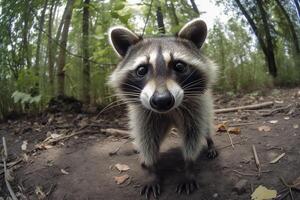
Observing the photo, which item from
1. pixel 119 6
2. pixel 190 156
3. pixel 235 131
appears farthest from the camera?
pixel 119 6

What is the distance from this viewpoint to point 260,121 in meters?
4.19

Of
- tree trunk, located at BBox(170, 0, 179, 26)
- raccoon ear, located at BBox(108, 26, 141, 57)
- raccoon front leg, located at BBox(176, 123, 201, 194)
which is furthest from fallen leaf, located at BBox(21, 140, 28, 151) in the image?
tree trunk, located at BBox(170, 0, 179, 26)

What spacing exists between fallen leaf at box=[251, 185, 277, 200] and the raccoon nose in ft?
2.80

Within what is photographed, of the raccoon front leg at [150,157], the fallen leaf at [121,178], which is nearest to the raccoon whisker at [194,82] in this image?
the raccoon front leg at [150,157]

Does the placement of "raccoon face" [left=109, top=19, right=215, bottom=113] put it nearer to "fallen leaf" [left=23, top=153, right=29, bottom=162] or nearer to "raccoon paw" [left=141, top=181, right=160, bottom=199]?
"raccoon paw" [left=141, top=181, right=160, bottom=199]

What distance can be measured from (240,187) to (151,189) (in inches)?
25.8

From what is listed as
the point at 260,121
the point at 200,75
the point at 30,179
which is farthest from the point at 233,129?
the point at 30,179

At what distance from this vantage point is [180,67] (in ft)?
9.25

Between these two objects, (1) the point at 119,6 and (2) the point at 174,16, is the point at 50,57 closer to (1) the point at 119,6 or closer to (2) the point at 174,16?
(1) the point at 119,6

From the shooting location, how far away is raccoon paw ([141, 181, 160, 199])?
9.61ft

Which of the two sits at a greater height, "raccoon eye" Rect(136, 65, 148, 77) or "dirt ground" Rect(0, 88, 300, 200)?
"raccoon eye" Rect(136, 65, 148, 77)

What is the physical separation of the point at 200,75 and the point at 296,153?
1.02m

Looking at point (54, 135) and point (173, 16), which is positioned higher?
→ point (173, 16)

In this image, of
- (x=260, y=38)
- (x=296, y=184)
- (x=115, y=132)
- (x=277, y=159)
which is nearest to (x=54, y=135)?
(x=115, y=132)
